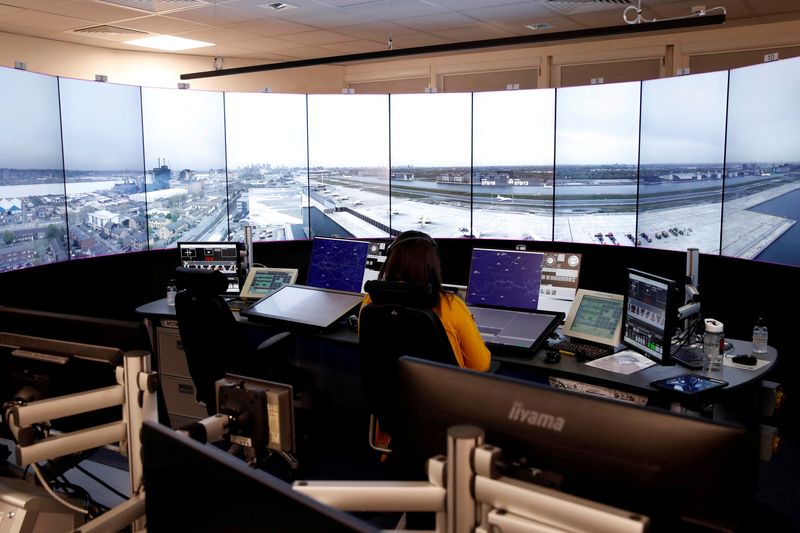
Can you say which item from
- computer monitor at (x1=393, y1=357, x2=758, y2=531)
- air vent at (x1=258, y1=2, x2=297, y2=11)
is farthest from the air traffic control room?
air vent at (x1=258, y1=2, x2=297, y2=11)

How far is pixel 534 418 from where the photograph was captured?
3.60 ft

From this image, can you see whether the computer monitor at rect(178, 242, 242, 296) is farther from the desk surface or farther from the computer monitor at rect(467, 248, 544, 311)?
the desk surface

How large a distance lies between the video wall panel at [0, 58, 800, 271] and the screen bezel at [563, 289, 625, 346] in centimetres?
160

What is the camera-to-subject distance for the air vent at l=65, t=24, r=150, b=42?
6117mm

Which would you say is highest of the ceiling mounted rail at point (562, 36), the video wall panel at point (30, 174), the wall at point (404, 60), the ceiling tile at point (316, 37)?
the ceiling tile at point (316, 37)

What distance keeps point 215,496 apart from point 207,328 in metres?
2.63

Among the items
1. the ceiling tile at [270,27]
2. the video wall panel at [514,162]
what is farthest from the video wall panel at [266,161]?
the video wall panel at [514,162]

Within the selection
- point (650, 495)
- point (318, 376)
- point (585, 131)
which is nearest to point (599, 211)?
point (585, 131)

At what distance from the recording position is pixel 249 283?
4.62 m

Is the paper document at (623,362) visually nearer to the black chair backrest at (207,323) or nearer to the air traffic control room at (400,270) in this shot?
the air traffic control room at (400,270)

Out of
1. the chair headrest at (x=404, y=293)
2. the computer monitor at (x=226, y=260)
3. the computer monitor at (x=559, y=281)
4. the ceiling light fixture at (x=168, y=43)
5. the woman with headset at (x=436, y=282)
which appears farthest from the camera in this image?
the ceiling light fixture at (x=168, y=43)

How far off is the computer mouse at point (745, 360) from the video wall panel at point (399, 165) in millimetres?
1443

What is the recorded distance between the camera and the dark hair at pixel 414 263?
9.28ft

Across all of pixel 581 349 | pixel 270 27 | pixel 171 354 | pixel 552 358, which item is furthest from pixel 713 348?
pixel 270 27
